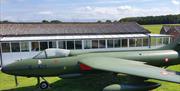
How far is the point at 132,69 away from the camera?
1176 centimetres

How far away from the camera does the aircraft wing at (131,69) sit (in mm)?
10617

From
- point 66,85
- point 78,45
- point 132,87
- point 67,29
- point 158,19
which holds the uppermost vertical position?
point 158,19

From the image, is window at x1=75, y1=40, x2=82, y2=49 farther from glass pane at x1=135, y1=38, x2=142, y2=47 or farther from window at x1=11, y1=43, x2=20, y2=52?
glass pane at x1=135, y1=38, x2=142, y2=47

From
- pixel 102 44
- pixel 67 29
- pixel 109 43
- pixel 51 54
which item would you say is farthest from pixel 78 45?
pixel 51 54

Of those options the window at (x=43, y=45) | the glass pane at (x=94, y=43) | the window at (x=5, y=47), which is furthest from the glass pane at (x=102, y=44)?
the window at (x=5, y=47)

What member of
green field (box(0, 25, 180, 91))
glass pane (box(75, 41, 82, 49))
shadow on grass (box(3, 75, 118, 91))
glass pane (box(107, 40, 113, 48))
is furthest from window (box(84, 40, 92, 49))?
shadow on grass (box(3, 75, 118, 91))

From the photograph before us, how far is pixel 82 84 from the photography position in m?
15.4

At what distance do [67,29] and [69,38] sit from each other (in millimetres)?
4536

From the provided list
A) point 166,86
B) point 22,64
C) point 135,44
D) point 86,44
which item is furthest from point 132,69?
point 135,44

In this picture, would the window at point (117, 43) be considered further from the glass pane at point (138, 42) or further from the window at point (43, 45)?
the window at point (43, 45)

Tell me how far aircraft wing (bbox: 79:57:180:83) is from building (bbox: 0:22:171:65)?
14.5 meters

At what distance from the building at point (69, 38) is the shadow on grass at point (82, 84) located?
1197cm

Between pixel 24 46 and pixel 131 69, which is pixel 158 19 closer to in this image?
pixel 24 46

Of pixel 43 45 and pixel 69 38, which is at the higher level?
pixel 69 38
